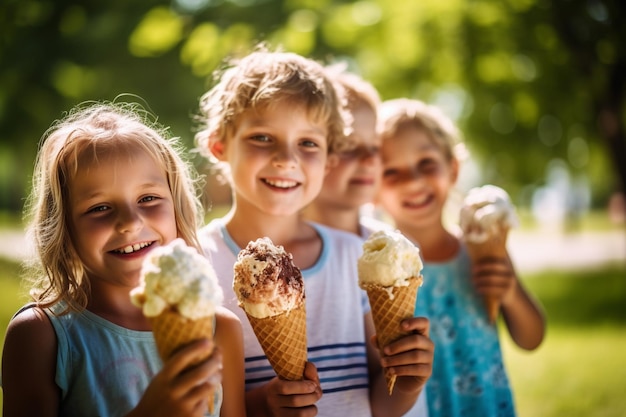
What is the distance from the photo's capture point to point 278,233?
9.57ft

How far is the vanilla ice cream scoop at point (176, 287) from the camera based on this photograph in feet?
6.05

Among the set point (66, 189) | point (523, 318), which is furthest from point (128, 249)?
point (523, 318)

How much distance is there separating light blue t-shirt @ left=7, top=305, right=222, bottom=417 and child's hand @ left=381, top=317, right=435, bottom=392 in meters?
0.66

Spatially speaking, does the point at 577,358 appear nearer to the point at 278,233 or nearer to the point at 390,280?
the point at 278,233

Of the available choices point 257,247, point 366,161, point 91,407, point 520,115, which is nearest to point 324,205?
point 366,161

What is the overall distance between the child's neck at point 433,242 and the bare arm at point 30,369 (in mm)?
2179

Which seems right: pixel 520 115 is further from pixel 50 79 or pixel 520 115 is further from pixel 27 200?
pixel 27 200

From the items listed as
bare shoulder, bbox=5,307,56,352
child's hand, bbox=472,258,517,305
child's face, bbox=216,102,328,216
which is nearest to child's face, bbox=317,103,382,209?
child's face, bbox=216,102,328,216

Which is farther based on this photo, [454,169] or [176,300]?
[454,169]

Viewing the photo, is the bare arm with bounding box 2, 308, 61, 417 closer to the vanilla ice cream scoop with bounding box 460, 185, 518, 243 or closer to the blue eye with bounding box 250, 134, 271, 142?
the blue eye with bounding box 250, 134, 271, 142

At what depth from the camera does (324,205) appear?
11.5ft

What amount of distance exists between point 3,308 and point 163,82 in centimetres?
476

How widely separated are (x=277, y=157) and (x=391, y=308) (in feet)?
2.65

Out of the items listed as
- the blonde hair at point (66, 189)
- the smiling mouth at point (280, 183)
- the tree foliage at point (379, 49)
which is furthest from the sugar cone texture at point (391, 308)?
the tree foliage at point (379, 49)
